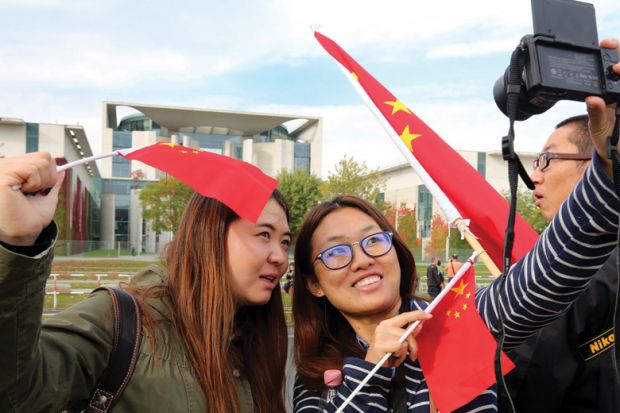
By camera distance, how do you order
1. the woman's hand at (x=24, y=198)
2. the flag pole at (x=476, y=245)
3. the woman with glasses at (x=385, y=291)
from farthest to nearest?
the flag pole at (x=476, y=245) → the woman with glasses at (x=385, y=291) → the woman's hand at (x=24, y=198)

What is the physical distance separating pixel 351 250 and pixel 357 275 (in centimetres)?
12

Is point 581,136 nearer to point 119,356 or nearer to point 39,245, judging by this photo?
point 119,356

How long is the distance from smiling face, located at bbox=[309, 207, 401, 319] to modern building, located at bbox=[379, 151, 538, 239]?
54.3 m

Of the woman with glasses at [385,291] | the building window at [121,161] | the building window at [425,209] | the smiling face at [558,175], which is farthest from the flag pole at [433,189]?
the building window at [121,161]

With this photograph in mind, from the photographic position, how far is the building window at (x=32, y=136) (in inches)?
1913

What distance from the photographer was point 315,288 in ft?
9.04

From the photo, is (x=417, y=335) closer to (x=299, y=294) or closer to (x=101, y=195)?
(x=299, y=294)

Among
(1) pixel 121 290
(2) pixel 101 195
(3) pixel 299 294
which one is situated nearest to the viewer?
(1) pixel 121 290

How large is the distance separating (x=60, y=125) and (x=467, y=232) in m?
53.0

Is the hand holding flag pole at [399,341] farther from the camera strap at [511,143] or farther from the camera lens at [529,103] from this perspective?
the camera lens at [529,103]

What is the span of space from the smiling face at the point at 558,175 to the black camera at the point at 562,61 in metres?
1.16

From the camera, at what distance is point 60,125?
49375mm

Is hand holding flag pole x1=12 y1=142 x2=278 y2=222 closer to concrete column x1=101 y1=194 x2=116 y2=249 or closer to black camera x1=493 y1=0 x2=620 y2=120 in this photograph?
black camera x1=493 y1=0 x2=620 y2=120

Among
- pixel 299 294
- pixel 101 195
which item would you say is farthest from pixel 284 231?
pixel 101 195
